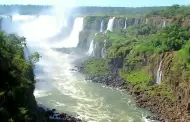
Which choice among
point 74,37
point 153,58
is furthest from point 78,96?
point 74,37

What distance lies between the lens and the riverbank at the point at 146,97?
40656 mm

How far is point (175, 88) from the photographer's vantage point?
151 ft

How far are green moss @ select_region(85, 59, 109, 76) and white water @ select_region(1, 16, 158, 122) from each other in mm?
2804

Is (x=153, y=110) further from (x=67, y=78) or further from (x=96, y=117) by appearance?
(x=67, y=78)

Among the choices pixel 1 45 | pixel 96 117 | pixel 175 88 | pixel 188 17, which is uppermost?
pixel 188 17

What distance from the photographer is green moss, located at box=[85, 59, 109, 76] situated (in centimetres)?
6228

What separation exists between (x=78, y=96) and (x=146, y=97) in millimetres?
8987

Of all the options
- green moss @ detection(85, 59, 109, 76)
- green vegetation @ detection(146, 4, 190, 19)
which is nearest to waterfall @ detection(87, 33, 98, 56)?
green moss @ detection(85, 59, 109, 76)

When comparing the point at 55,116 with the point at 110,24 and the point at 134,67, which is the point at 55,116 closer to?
the point at 134,67

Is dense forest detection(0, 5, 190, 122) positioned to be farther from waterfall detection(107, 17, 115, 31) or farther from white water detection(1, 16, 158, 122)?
waterfall detection(107, 17, 115, 31)

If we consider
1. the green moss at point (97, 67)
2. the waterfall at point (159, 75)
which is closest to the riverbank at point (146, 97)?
the green moss at point (97, 67)

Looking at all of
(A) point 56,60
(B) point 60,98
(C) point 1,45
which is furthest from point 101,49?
(C) point 1,45

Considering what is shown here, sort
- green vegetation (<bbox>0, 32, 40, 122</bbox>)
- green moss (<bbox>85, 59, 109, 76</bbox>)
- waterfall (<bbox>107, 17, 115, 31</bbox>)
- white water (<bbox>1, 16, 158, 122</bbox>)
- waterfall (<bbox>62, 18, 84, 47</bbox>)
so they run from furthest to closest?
waterfall (<bbox>62, 18, 84, 47</bbox>) → waterfall (<bbox>107, 17, 115, 31</bbox>) → green moss (<bbox>85, 59, 109, 76</bbox>) → white water (<bbox>1, 16, 158, 122</bbox>) → green vegetation (<bbox>0, 32, 40, 122</bbox>)

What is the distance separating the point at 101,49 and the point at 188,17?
18567mm
